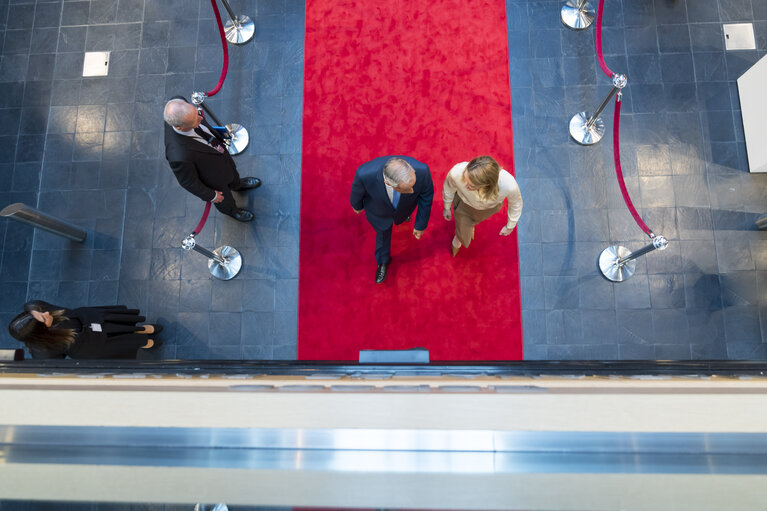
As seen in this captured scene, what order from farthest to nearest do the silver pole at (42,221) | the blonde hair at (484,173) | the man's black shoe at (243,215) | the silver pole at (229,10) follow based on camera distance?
the silver pole at (229,10) < the man's black shoe at (243,215) < the silver pole at (42,221) < the blonde hair at (484,173)

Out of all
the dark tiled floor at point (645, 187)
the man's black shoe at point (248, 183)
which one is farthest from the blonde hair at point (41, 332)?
the dark tiled floor at point (645, 187)

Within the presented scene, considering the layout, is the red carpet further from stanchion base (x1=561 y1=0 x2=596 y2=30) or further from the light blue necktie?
the light blue necktie

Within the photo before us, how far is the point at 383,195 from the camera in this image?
132 inches

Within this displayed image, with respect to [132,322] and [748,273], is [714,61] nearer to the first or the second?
[748,273]

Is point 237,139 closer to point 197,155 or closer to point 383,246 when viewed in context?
point 197,155

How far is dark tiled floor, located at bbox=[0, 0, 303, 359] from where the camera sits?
4.42 metres

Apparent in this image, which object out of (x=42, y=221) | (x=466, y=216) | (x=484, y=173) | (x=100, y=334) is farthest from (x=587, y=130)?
(x=42, y=221)

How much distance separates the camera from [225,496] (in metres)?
1.37

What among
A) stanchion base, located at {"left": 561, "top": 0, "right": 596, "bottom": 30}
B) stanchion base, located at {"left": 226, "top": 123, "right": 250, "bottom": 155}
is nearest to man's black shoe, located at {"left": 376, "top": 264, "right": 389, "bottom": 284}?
stanchion base, located at {"left": 226, "top": 123, "right": 250, "bottom": 155}

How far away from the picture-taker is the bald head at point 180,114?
124 inches

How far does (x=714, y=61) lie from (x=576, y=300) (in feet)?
9.04

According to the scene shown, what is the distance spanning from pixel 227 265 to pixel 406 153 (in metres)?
2.04

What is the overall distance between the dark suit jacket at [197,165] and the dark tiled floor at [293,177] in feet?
2.52

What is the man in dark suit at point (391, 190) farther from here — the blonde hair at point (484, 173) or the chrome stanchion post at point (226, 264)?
the chrome stanchion post at point (226, 264)
